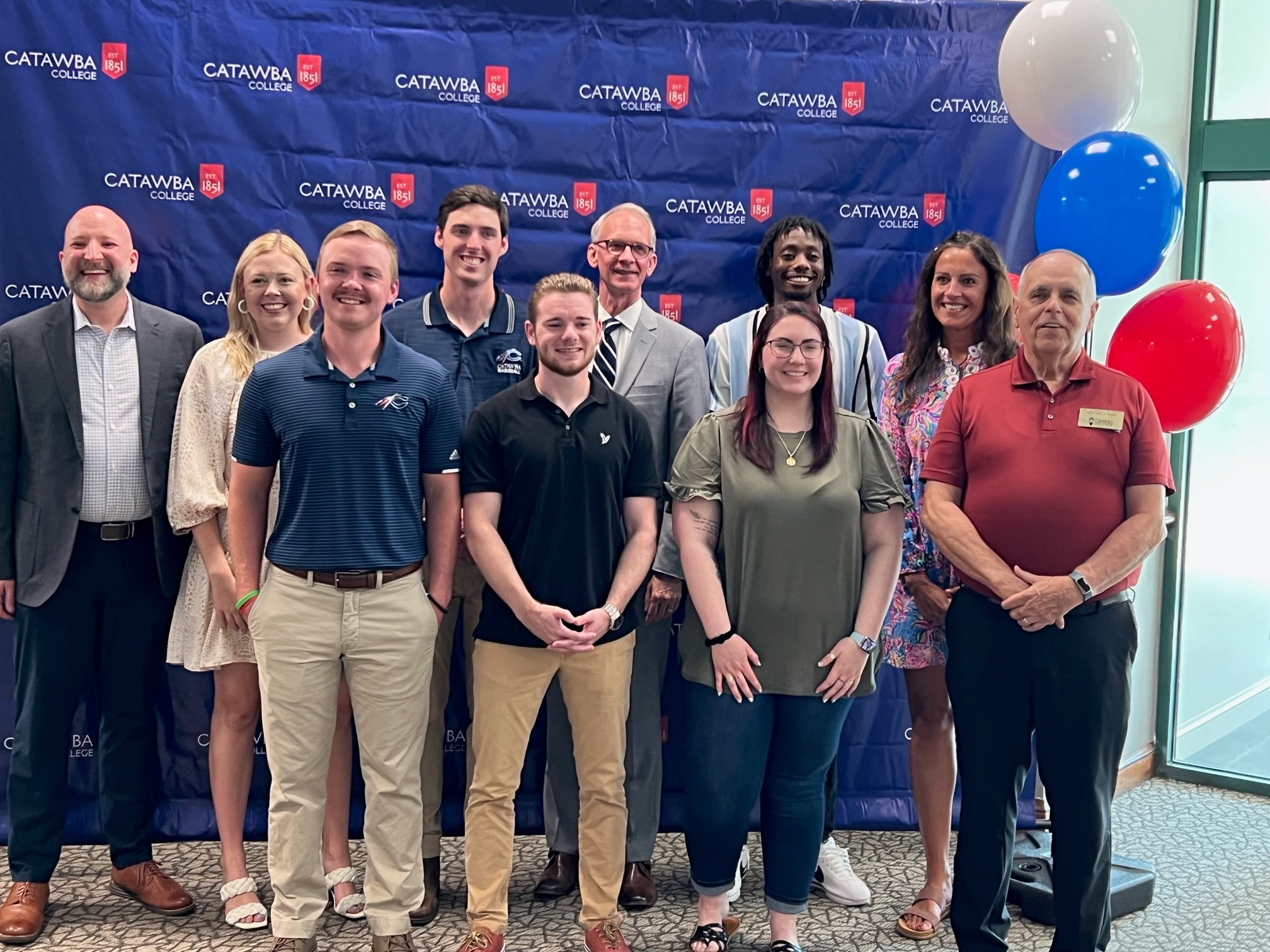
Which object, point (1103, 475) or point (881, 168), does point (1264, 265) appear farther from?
point (1103, 475)

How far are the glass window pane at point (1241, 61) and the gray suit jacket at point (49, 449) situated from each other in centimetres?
382

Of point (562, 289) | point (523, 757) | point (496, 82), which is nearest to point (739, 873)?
point (523, 757)

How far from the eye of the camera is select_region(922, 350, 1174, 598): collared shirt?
2410 millimetres

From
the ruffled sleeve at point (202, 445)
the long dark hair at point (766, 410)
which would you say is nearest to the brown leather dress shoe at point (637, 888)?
the long dark hair at point (766, 410)

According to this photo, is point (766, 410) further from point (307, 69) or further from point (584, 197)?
point (307, 69)

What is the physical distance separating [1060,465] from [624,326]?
127 centimetres

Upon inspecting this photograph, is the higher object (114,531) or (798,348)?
(798,348)

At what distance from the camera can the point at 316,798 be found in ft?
8.59

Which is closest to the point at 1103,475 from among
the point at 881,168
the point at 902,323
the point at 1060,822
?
the point at 1060,822

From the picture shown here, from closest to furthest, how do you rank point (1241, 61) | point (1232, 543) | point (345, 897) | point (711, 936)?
point (711, 936) → point (345, 897) → point (1241, 61) → point (1232, 543)

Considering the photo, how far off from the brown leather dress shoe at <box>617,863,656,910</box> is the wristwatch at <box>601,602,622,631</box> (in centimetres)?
84

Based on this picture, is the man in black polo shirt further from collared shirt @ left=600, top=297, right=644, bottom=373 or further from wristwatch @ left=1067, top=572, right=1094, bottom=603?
wristwatch @ left=1067, top=572, right=1094, bottom=603

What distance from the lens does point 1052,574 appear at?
2.45 meters

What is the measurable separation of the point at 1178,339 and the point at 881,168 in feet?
3.60
